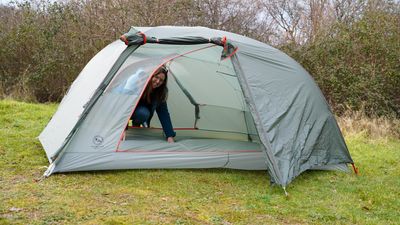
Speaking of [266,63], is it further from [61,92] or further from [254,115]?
[61,92]

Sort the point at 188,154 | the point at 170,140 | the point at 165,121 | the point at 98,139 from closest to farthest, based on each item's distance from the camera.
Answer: the point at 98,139
the point at 188,154
the point at 170,140
the point at 165,121

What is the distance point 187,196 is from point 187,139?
1397mm

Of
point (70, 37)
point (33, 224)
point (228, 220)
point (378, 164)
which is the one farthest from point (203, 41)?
point (70, 37)

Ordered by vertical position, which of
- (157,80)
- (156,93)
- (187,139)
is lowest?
(187,139)

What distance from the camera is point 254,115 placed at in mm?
4227

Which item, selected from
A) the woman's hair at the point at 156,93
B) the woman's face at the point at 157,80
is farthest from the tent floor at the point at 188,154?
the woman's face at the point at 157,80

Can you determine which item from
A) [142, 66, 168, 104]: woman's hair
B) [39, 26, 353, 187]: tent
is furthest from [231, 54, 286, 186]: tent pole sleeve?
[142, 66, 168, 104]: woman's hair

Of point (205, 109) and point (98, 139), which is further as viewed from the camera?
point (205, 109)

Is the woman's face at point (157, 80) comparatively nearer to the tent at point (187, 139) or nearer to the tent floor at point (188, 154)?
the tent at point (187, 139)

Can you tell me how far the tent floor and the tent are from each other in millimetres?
10

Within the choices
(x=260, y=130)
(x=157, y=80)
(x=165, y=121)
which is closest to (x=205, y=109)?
(x=165, y=121)

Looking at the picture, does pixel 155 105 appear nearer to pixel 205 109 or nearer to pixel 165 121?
pixel 165 121

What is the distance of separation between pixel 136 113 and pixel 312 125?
188cm

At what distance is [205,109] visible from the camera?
6.19 metres
